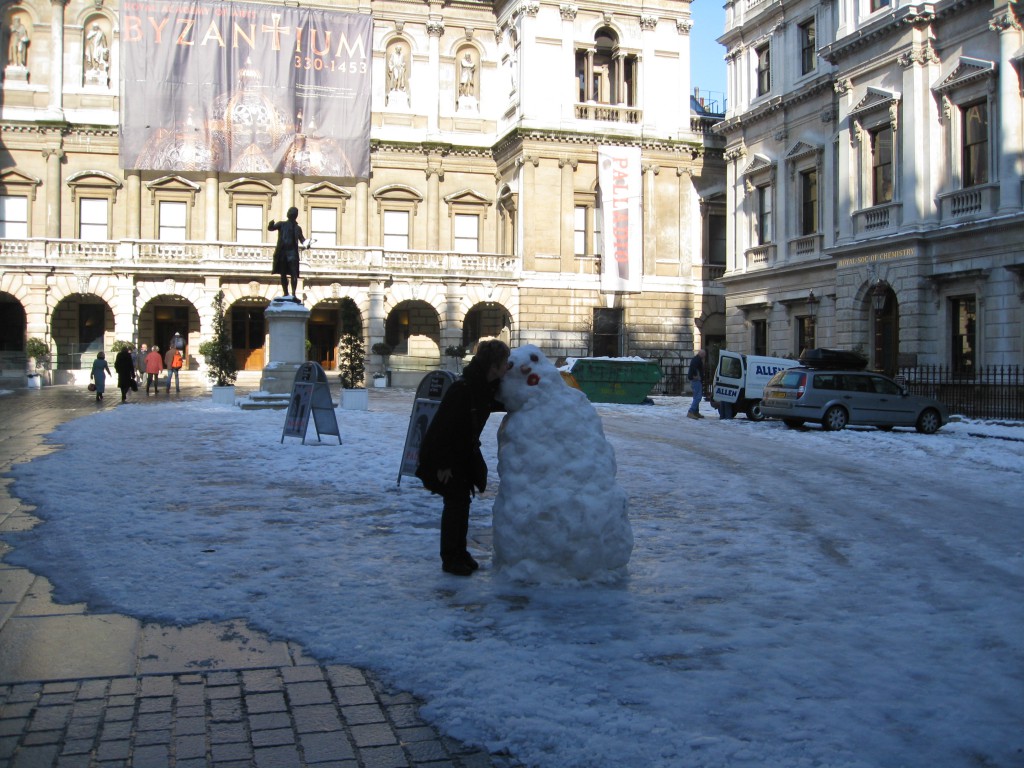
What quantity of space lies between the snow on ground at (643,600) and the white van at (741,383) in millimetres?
12181

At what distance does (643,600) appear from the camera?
602cm

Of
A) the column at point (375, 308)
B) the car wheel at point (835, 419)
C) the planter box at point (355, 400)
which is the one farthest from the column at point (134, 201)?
the car wheel at point (835, 419)

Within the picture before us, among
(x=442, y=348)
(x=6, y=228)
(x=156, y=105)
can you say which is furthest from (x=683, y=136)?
(x=6, y=228)

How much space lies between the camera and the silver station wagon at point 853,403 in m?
20.9

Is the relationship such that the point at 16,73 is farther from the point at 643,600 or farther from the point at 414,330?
the point at 643,600

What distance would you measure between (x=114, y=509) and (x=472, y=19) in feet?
137

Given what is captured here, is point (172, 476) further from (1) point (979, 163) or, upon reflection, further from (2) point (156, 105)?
(2) point (156, 105)

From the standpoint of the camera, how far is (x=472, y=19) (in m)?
46.1

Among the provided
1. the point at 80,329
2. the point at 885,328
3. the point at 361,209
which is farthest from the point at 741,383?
the point at 80,329

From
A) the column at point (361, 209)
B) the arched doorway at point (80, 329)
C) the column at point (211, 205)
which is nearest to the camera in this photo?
the arched doorway at point (80, 329)

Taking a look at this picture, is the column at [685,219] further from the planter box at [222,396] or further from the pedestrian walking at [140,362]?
the planter box at [222,396]

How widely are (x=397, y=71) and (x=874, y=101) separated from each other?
24534 millimetres

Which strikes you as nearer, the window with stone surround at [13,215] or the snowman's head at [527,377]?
the snowman's head at [527,377]

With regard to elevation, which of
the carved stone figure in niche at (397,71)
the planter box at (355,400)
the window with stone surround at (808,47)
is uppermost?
the carved stone figure in niche at (397,71)
